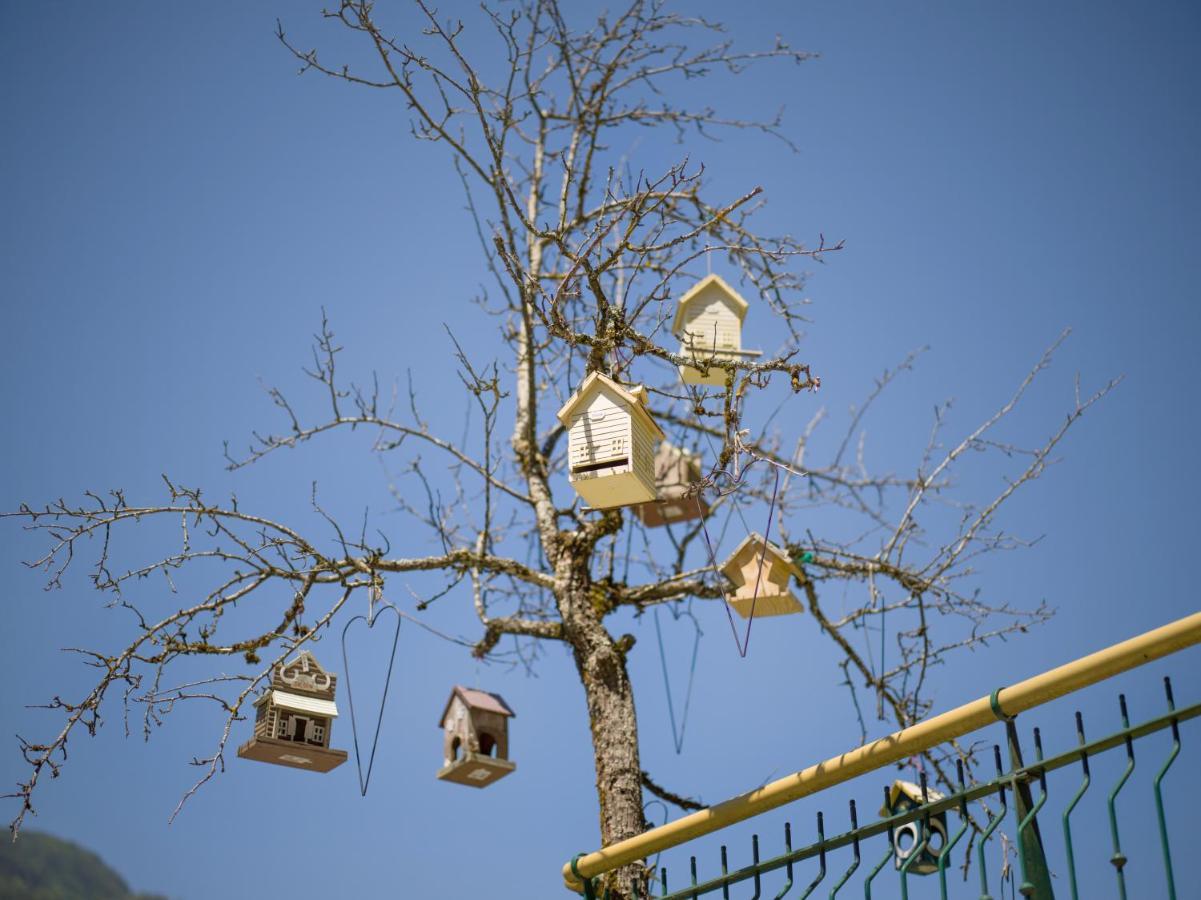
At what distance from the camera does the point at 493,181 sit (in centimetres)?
521

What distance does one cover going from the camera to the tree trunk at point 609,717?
4.79 meters

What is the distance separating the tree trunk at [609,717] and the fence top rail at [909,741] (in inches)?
36.6

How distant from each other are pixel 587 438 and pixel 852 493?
2.64 meters

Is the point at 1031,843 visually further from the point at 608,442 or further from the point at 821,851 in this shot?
the point at 608,442

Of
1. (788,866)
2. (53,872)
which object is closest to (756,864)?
(788,866)

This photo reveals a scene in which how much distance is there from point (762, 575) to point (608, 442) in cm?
121

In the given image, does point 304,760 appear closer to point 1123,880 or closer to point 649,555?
point 649,555

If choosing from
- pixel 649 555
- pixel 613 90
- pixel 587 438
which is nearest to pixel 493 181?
pixel 613 90

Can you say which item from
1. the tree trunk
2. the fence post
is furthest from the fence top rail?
the tree trunk

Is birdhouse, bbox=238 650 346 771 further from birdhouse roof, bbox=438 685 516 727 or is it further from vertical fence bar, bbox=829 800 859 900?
vertical fence bar, bbox=829 800 859 900

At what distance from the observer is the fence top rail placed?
2.87 m

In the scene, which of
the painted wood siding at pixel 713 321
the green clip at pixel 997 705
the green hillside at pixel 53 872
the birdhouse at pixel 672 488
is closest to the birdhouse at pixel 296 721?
the painted wood siding at pixel 713 321

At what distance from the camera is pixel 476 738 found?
524 centimetres

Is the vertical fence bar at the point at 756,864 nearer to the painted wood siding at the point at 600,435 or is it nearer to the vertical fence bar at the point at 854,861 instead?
the vertical fence bar at the point at 854,861
